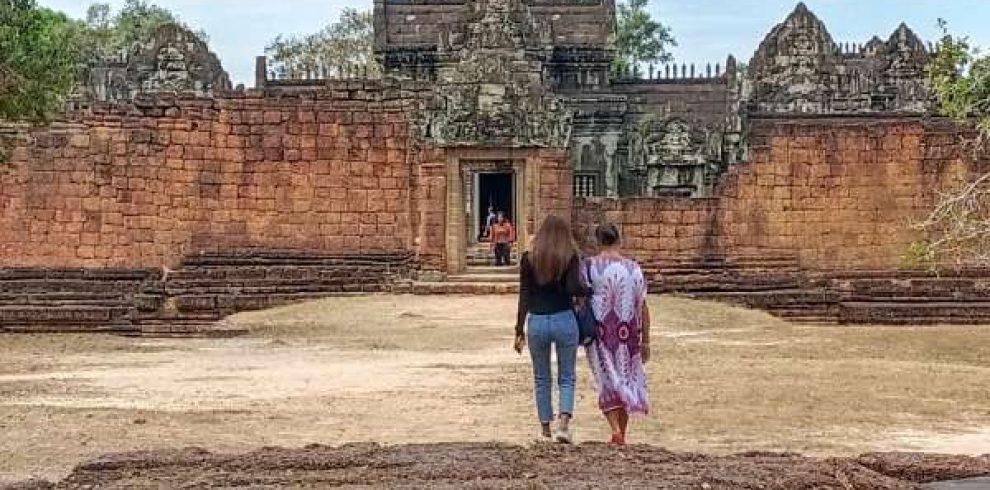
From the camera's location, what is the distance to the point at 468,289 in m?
21.5

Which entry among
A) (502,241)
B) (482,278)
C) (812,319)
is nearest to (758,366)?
(812,319)

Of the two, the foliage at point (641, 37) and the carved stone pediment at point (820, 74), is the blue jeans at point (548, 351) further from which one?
the foliage at point (641, 37)

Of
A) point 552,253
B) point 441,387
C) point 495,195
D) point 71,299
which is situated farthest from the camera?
point 495,195

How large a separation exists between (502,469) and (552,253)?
105 inches

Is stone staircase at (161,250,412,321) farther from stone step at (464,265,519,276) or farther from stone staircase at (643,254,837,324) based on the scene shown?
stone staircase at (643,254,837,324)

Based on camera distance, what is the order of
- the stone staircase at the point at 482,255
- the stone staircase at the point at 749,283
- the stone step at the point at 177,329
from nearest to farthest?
the stone step at the point at 177,329 < the stone staircase at the point at 749,283 < the stone staircase at the point at 482,255

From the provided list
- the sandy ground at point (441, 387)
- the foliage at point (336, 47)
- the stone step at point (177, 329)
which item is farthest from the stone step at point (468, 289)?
the foliage at point (336, 47)

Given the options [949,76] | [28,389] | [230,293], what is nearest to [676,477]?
[28,389]

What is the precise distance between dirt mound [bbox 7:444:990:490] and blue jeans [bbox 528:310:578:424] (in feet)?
5.80

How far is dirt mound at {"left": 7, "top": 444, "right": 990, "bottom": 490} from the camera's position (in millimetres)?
5926

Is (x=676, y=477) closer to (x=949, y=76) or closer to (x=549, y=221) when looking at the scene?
(x=549, y=221)

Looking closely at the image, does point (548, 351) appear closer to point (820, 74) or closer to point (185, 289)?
point (185, 289)

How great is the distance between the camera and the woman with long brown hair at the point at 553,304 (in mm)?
8641

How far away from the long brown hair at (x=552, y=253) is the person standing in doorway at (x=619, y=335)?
0.15 metres
